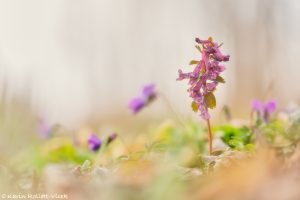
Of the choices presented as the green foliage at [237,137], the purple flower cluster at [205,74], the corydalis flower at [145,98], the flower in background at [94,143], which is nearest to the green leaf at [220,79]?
the purple flower cluster at [205,74]

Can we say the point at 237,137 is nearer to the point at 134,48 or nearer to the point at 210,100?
the point at 210,100

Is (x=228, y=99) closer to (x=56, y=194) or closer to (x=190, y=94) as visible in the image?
(x=190, y=94)

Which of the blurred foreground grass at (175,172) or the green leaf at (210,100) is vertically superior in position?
the green leaf at (210,100)

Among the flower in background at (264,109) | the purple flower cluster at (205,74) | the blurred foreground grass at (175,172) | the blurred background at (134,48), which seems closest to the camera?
the blurred foreground grass at (175,172)

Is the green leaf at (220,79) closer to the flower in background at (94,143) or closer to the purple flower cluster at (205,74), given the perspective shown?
the purple flower cluster at (205,74)

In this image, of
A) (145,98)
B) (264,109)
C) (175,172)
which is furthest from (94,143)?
(175,172)

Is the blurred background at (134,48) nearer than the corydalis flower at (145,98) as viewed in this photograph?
No

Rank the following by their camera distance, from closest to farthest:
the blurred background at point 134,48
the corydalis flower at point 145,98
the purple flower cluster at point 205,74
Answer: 1. the purple flower cluster at point 205,74
2. the corydalis flower at point 145,98
3. the blurred background at point 134,48

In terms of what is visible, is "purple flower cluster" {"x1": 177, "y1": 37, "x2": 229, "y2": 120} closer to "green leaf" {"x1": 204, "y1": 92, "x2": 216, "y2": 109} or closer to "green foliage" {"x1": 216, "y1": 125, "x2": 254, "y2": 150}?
"green leaf" {"x1": 204, "y1": 92, "x2": 216, "y2": 109}

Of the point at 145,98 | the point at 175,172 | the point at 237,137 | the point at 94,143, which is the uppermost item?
the point at 145,98

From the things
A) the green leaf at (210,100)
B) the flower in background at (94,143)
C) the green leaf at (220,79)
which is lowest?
the green leaf at (210,100)
